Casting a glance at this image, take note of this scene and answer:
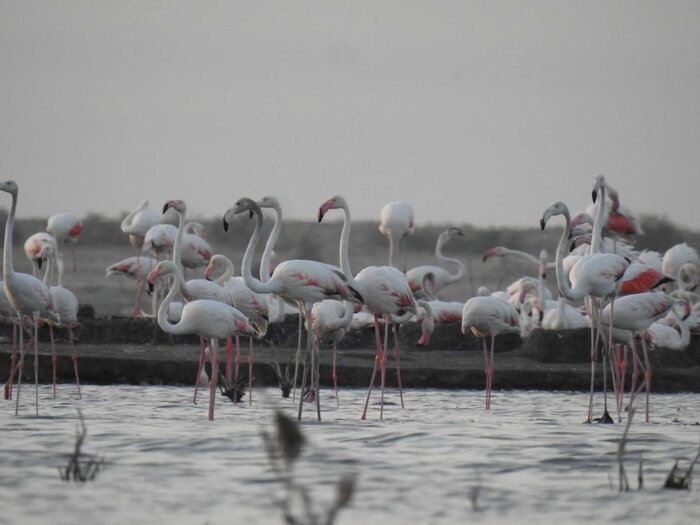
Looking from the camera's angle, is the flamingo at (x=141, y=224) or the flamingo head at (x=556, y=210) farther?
the flamingo at (x=141, y=224)

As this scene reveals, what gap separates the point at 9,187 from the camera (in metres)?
11.1

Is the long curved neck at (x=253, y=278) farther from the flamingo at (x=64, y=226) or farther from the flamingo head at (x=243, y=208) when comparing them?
the flamingo at (x=64, y=226)

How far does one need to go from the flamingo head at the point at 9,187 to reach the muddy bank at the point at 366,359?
2.24 meters

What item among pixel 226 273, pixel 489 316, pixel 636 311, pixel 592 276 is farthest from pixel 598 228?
pixel 226 273

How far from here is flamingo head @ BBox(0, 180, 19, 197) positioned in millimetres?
11039

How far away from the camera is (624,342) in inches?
465

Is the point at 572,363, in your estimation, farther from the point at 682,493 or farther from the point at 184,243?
the point at 682,493

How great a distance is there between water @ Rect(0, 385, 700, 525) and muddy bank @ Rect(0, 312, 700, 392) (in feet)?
6.93

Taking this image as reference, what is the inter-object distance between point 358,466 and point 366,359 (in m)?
7.53

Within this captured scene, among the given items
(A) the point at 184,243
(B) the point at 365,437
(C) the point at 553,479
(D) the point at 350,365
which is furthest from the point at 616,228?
(C) the point at 553,479

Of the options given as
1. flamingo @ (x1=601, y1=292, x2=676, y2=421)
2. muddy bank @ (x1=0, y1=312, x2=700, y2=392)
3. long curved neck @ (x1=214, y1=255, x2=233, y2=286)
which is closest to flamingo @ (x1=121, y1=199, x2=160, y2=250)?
muddy bank @ (x1=0, y1=312, x2=700, y2=392)

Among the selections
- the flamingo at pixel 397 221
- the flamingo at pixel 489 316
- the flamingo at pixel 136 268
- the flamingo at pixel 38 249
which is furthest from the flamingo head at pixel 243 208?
the flamingo at pixel 397 221

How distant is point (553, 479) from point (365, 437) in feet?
6.36

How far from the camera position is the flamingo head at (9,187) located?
11.0m
